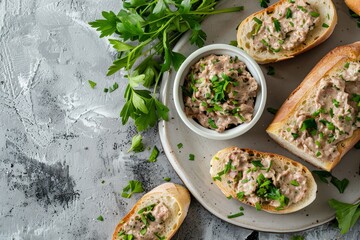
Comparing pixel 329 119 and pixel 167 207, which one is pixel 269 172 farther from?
pixel 167 207

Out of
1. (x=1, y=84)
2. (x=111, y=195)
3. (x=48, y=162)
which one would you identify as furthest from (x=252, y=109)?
(x=1, y=84)

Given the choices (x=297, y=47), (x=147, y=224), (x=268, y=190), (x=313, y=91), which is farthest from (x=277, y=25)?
(x=147, y=224)

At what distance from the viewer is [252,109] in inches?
118

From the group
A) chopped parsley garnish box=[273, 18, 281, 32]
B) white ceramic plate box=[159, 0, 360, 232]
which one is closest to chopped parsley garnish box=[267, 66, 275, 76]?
white ceramic plate box=[159, 0, 360, 232]

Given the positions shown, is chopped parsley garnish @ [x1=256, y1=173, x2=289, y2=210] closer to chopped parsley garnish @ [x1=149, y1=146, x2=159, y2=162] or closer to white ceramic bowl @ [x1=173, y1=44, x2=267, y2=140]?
white ceramic bowl @ [x1=173, y1=44, x2=267, y2=140]

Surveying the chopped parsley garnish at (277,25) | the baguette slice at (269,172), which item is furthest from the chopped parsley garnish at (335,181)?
the chopped parsley garnish at (277,25)

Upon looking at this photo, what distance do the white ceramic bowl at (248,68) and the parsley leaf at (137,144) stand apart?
0.44 meters

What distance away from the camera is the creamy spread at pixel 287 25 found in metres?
3.04

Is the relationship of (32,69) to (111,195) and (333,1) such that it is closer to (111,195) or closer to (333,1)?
(111,195)

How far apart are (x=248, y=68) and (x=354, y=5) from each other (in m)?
0.79

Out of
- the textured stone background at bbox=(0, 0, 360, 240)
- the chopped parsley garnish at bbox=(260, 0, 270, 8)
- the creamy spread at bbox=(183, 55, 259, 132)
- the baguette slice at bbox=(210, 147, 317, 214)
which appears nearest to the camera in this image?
the creamy spread at bbox=(183, 55, 259, 132)

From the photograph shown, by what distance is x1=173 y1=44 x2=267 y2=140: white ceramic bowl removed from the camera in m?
2.99

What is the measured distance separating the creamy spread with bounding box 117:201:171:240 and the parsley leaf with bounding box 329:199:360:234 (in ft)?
3.52

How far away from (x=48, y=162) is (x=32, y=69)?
2.20ft
